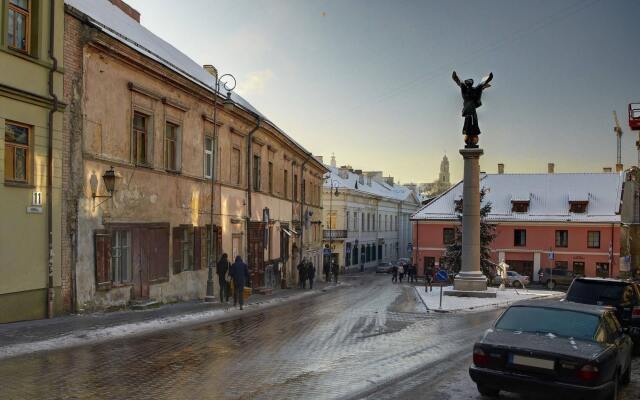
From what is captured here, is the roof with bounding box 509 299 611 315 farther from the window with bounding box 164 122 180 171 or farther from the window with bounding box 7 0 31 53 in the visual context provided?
the window with bounding box 164 122 180 171

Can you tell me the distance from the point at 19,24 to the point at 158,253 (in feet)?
26.9

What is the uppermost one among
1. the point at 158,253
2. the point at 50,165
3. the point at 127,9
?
the point at 127,9

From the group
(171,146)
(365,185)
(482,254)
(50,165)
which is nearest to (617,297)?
(50,165)

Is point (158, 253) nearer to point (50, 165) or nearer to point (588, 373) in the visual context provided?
point (50, 165)

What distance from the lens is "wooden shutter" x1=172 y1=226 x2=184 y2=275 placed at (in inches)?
838

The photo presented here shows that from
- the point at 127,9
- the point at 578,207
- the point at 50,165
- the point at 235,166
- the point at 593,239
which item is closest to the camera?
the point at 50,165

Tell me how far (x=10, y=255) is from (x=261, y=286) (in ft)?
57.7

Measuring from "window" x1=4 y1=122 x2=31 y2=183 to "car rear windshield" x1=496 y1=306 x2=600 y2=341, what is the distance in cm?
1110

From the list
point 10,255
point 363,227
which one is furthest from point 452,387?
point 363,227

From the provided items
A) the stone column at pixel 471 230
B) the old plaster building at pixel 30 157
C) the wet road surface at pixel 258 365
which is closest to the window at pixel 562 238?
the stone column at pixel 471 230

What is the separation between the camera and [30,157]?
575 inches

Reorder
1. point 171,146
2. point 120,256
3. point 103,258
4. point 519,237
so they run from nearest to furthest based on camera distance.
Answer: point 103,258 < point 120,256 < point 171,146 < point 519,237

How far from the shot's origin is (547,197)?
59938 millimetres

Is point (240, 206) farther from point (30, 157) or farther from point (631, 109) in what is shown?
point (631, 109)
